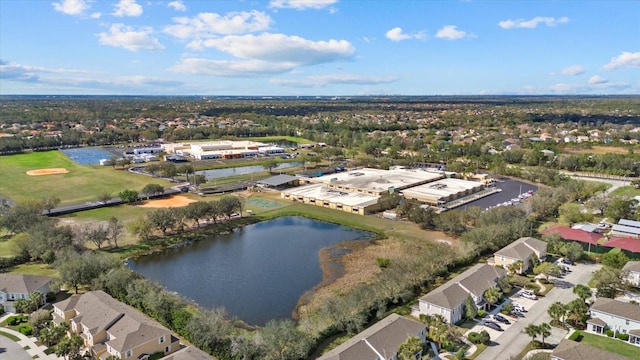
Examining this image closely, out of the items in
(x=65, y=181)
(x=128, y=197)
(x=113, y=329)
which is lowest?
(x=65, y=181)

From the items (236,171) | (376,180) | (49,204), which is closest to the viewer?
(49,204)

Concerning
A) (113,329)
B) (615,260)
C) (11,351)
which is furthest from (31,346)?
(615,260)

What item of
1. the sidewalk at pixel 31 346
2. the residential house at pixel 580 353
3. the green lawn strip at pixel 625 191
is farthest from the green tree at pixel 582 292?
the green lawn strip at pixel 625 191

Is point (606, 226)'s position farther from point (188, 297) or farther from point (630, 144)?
point (630, 144)

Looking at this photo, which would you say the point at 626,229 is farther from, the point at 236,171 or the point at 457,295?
the point at 236,171

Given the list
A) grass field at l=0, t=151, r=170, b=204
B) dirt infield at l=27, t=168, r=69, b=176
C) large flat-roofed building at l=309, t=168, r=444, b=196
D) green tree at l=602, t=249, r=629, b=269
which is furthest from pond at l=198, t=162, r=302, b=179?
green tree at l=602, t=249, r=629, b=269
